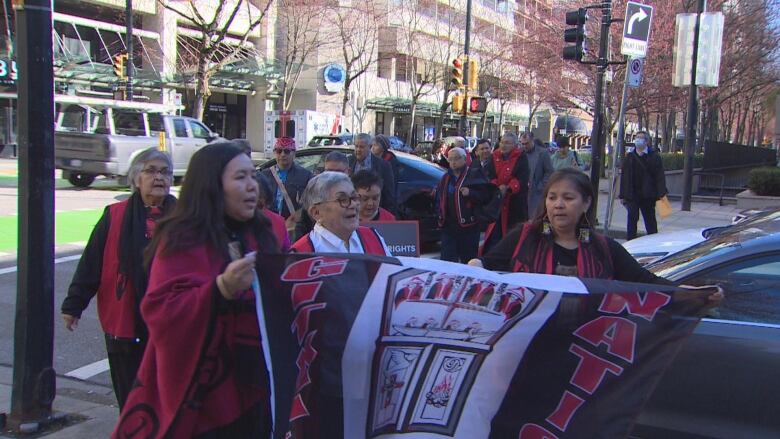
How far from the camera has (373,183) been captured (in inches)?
171

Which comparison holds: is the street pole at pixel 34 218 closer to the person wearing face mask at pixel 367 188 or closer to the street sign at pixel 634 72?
the person wearing face mask at pixel 367 188

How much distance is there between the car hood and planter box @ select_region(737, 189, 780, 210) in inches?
514

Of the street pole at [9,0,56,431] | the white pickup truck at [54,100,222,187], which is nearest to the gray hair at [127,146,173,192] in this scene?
the street pole at [9,0,56,431]

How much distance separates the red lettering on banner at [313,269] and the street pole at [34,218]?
7.61 feet

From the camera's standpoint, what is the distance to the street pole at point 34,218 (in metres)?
3.89

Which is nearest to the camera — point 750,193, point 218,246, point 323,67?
point 218,246

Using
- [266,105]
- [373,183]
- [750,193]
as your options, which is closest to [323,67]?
[266,105]

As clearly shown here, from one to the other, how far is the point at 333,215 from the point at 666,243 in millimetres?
3273

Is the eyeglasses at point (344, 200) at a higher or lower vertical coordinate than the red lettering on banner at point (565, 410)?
higher

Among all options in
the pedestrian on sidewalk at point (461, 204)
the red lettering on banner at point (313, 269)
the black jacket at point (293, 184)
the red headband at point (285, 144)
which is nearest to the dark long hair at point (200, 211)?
the red lettering on banner at point (313, 269)

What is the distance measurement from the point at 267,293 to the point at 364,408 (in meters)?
0.52

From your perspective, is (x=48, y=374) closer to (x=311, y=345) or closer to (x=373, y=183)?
(x=373, y=183)

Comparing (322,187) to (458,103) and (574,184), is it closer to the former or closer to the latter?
(574,184)

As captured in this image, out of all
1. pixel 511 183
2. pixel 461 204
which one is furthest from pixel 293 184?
pixel 511 183
